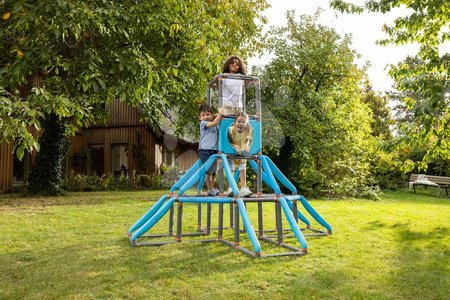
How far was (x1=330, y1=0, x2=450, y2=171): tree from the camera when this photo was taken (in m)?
5.40

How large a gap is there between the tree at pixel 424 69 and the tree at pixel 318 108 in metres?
6.63

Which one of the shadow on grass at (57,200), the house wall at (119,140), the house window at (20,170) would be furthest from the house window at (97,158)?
the shadow on grass at (57,200)

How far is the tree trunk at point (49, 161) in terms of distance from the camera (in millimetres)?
14289

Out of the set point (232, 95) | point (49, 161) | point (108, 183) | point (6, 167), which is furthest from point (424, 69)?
point (6, 167)

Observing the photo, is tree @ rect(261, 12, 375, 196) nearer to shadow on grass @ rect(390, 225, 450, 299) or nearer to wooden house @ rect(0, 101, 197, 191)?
wooden house @ rect(0, 101, 197, 191)

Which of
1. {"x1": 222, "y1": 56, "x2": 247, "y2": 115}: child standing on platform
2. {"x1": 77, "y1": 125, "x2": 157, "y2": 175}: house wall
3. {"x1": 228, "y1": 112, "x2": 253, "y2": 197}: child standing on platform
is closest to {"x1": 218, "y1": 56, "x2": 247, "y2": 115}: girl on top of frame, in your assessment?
{"x1": 222, "y1": 56, "x2": 247, "y2": 115}: child standing on platform

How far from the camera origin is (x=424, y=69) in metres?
6.91

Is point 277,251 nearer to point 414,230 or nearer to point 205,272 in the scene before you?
point 205,272

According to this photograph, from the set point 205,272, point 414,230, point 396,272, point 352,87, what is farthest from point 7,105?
point 352,87

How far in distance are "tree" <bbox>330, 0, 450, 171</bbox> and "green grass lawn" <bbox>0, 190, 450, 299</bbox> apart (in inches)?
63.7

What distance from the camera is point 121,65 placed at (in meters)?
7.66

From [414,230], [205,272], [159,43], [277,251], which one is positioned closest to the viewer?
[205,272]

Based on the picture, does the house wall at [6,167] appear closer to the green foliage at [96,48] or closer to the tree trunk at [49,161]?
the tree trunk at [49,161]

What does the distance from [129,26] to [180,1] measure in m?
1.21
